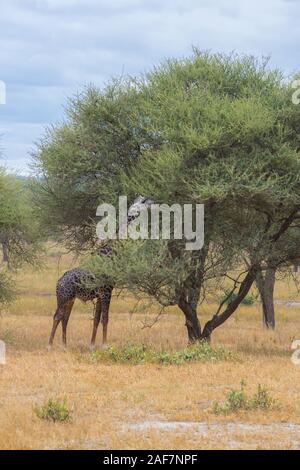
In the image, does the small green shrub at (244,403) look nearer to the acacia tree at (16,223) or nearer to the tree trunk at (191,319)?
the tree trunk at (191,319)

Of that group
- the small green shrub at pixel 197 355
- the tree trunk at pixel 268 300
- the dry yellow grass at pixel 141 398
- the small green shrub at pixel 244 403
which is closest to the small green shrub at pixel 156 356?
the small green shrub at pixel 197 355

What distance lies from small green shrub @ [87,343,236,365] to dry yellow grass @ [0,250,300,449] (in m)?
0.37

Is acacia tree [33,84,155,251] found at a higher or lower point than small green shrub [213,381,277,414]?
higher

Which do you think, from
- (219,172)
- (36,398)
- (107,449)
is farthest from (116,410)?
(219,172)

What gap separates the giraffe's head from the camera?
68.8 ft

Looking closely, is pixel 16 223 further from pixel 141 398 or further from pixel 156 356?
pixel 141 398

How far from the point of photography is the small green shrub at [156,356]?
62.2ft

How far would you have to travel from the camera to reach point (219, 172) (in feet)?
67.8

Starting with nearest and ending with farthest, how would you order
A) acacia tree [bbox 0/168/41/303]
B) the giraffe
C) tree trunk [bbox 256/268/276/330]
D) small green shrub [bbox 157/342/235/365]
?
small green shrub [bbox 157/342/235/365], the giraffe, acacia tree [bbox 0/168/41/303], tree trunk [bbox 256/268/276/330]

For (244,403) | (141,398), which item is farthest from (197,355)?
(244,403)

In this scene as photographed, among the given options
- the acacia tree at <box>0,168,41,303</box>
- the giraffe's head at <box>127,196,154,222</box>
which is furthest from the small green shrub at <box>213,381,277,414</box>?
the acacia tree at <box>0,168,41,303</box>

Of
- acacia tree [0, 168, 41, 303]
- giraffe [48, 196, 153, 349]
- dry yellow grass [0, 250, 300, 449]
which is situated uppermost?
acacia tree [0, 168, 41, 303]

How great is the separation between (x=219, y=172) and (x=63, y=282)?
4912 millimetres

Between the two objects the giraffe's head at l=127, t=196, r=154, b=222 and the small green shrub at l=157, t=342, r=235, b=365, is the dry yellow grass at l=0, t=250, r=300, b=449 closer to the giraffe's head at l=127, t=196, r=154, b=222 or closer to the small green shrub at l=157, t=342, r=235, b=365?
the small green shrub at l=157, t=342, r=235, b=365
